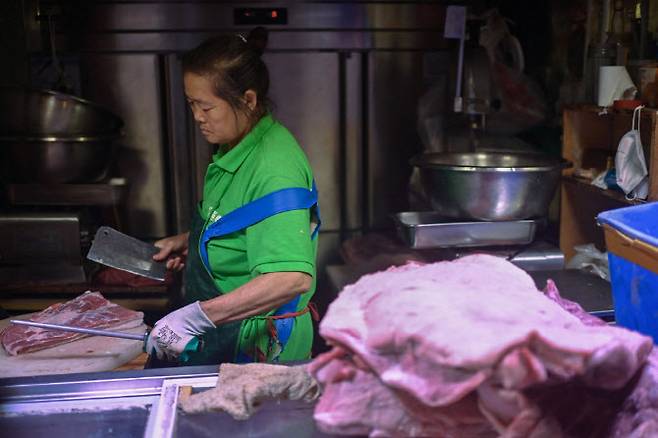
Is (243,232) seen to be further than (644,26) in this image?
No

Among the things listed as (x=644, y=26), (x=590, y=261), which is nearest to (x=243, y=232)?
(x=590, y=261)

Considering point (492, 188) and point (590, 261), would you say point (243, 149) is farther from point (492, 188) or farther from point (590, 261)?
point (590, 261)

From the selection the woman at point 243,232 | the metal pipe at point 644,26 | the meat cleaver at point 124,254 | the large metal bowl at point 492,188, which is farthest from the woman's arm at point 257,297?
the metal pipe at point 644,26

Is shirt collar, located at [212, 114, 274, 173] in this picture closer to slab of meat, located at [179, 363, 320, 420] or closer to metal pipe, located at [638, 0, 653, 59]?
slab of meat, located at [179, 363, 320, 420]

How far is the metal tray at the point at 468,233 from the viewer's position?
123 inches

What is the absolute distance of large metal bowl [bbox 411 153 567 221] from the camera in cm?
292

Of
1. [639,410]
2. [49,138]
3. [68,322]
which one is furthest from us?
[49,138]

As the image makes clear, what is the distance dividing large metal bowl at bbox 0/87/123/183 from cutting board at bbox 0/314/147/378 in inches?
46.4

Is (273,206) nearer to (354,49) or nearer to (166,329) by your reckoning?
(166,329)

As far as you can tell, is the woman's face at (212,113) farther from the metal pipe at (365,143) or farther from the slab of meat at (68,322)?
the metal pipe at (365,143)

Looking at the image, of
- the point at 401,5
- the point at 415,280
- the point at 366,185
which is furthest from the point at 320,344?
the point at 415,280

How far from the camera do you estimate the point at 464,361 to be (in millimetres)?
912

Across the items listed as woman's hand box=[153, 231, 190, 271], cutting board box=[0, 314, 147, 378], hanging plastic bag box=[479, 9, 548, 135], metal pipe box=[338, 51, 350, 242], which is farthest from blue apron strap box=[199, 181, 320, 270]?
metal pipe box=[338, 51, 350, 242]

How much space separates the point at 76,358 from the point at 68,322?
0.21 metres
